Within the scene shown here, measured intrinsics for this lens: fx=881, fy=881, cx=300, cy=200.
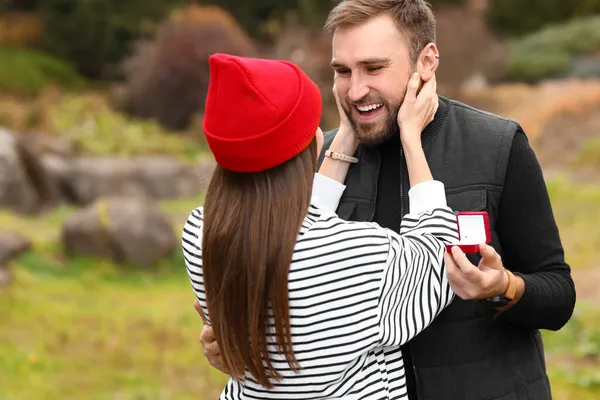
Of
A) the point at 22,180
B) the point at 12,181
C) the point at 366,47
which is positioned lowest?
the point at 366,47

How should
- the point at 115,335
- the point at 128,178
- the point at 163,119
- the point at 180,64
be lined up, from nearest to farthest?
the point at 115,335, the point at 128,178, the point at 180,64, the point at 163,119

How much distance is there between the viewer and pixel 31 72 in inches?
808

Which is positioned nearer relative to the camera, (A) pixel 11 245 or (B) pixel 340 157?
(B) pixel 340 157

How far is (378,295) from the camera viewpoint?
7.25ft

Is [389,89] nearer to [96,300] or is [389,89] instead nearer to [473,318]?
[473,318]

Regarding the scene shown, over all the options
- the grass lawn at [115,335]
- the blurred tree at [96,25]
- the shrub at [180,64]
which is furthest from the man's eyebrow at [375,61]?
the blurred tree at [96,25]

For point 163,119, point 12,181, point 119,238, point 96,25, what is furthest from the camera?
point 96,25

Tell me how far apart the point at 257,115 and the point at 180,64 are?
1532 cm

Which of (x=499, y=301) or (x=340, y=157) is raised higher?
(x=340, y=157)

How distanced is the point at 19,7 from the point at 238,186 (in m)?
25.3

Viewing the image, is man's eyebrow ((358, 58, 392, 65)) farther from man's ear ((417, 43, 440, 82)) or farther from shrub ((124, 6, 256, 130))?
shrub ((124, 6, 256, 130))

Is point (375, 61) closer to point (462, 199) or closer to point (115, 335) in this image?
point (462, 199)

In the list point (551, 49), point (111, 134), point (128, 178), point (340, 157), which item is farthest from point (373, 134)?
point (551, 49)

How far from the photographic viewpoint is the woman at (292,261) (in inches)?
86.7
